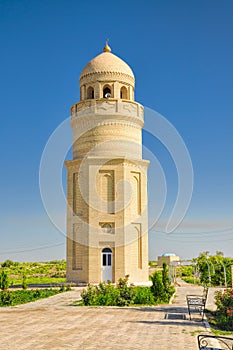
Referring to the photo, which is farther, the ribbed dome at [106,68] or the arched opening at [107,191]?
the ribbed dome at [106,68]

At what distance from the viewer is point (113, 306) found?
13469 millimetres

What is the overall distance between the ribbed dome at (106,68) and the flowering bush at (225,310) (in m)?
17.2

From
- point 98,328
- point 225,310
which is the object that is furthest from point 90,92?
point 98,328

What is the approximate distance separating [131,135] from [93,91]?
3.68m

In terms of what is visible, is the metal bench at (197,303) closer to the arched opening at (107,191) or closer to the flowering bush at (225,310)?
the flowering bush at (225,310)

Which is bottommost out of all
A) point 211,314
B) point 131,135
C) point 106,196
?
point 211,314

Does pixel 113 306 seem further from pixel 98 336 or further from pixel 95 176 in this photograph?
pixel 95 176

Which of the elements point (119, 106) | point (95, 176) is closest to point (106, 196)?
point (95, 176)

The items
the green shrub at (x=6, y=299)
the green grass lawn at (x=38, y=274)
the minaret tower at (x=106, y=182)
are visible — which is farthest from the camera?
the green grass lawn at (x=38, y=274)

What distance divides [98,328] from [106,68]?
1878cm

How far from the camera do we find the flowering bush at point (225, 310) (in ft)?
30.2

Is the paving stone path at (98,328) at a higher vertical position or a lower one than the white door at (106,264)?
lower

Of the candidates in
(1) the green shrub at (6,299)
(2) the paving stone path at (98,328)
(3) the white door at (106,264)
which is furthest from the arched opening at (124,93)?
(2) the paving stone path at (98,328)

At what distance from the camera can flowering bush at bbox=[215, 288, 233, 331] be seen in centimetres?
922
